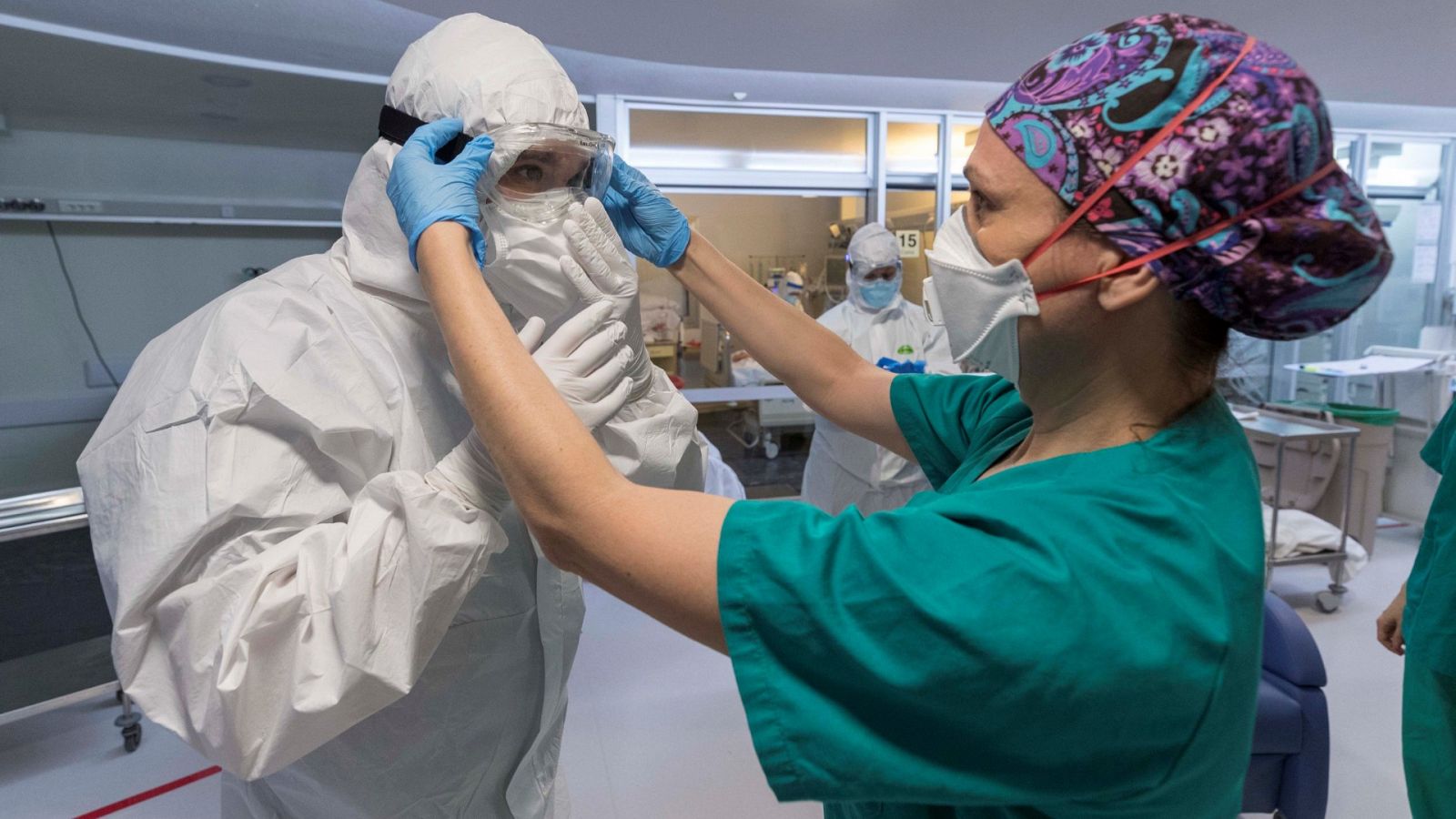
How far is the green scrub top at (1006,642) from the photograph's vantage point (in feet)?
1.93

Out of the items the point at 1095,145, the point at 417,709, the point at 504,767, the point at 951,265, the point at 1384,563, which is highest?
the point at 1095,145

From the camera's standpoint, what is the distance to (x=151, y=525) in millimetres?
894

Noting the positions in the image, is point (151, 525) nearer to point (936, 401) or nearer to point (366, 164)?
point (366, 164)

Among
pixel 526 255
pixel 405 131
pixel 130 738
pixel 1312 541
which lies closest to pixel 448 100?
pixel 405 131

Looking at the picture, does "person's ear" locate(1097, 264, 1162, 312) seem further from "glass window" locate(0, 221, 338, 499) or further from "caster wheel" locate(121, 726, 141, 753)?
"glass window" locate(0, 221, 338, 499)

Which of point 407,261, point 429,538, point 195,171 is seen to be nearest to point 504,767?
point 429,538

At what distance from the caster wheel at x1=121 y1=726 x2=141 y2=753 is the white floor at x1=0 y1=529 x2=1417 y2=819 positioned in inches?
0.9

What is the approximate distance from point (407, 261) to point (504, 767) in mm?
746

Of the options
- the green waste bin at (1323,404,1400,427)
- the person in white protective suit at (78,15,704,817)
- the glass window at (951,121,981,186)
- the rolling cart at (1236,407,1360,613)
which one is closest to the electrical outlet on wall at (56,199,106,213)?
the person in white protective suit at (78,15,704,817)

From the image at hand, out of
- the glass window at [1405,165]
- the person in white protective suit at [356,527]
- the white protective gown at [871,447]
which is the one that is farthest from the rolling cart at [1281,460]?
the person in white protective suit at [356,527]

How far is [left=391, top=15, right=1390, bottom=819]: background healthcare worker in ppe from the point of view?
1.96 feet

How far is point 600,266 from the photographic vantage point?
1139 mm

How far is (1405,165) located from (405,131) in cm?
701

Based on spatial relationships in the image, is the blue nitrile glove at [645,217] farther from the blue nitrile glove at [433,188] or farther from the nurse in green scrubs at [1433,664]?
the nurse in green scrubs at [1433,664]
